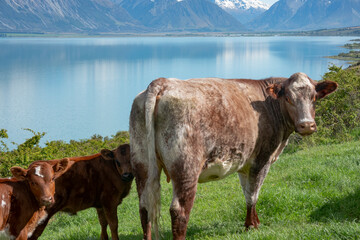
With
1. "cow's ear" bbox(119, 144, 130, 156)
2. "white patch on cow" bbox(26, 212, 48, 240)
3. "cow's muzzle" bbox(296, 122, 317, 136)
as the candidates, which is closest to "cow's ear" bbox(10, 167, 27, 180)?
"white patch on cow" bbox(26, 212, 48, 240)

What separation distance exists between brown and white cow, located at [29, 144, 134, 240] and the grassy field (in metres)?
0.65

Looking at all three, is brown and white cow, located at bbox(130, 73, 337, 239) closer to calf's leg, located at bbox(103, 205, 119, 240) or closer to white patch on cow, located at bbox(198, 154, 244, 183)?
white patch on cow, located at bbox(198, 154, 244, 183)

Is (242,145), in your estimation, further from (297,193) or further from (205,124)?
(297,193)

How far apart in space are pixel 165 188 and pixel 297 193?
450 centimetres

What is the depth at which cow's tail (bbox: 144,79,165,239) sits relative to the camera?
525cm

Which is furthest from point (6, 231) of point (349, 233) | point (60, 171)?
point (349, 233)

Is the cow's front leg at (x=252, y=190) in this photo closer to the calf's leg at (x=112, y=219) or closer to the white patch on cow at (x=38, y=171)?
the calf's leg at (x=112, y=219)

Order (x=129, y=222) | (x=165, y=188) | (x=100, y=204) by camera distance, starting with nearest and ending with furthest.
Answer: (x=100, y=204) < (x=129, y=222) < (x=165, y=188)

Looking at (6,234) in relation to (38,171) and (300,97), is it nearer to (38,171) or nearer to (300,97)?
(38,171)

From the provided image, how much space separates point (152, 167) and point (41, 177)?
2.10 meters

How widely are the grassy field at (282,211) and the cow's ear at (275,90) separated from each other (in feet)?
5.89

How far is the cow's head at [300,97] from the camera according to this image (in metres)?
6.29

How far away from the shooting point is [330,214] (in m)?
6.70

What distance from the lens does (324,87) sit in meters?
6.73
